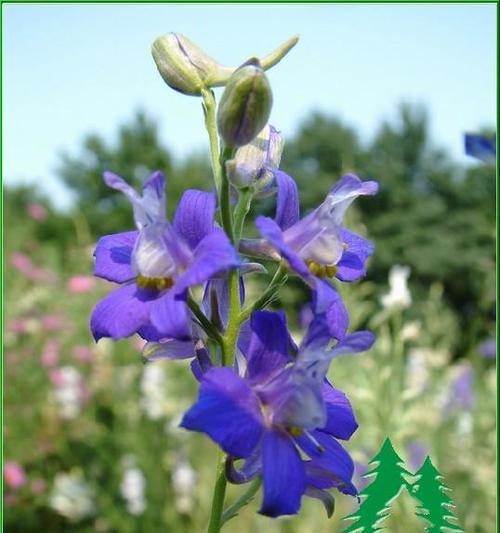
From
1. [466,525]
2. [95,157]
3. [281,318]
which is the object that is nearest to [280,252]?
[281,318]

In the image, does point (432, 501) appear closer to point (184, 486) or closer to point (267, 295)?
point (267, 295)

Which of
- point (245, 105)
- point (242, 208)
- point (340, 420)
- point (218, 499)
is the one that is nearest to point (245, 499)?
point (218, 499)

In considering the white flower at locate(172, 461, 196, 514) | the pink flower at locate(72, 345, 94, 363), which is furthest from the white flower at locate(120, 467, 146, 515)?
the pink flower at locate(72, 345, 94, 363)

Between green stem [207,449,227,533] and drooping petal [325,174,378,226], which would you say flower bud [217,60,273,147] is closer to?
drooping petal [325,174,378,226]

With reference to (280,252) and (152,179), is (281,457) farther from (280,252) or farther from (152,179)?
(152,179)

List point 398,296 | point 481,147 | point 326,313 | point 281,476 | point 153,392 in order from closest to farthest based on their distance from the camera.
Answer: point 281,476 < point 326,313 < point 481,147 < point 398,296 < point 153,392

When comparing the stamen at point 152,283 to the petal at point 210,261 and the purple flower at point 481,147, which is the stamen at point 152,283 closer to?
the petal at point 210,261
